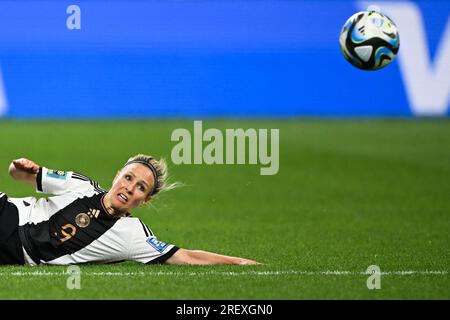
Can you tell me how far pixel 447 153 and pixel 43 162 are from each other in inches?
327

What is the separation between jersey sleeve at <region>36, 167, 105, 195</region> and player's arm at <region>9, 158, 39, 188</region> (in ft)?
0.20

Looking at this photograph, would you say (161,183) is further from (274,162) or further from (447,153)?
(447,153)

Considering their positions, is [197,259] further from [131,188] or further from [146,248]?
[131,188]

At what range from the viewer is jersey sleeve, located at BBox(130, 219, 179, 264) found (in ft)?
27.6

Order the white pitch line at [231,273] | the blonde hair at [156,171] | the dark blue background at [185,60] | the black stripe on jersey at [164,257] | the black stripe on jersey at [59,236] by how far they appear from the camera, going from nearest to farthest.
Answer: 1. the white pitch line at [231,273]
2. the black stripe on jersey at [59,236]
3. the black stripe on jersey at [164,257]
4. the blonde hair at [156,171]
5. the dark blue background at [185,60]

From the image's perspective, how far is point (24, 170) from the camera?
877 cm

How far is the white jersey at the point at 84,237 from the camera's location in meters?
8.39

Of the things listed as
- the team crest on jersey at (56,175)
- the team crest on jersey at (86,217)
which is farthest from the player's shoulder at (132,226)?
the team crest on jersey at (56,175)

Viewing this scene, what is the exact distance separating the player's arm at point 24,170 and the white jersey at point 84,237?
380mm

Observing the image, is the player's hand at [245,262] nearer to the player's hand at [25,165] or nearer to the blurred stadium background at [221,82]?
the player's hand at [25,165]

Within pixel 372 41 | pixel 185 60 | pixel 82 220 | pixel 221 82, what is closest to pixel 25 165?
pixel 82 220

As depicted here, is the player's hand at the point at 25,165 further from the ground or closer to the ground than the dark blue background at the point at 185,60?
closer to the ground

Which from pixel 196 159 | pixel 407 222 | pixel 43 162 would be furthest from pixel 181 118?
pixel 407 222

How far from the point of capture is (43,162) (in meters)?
17.4
